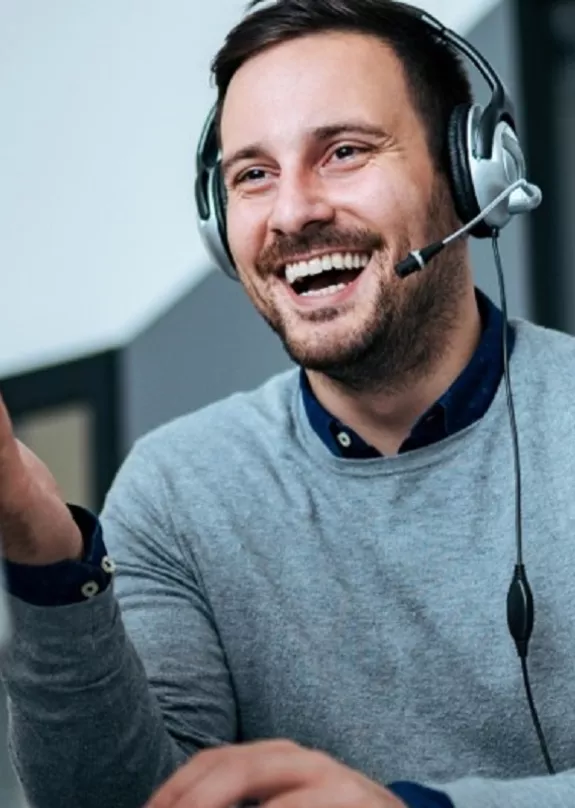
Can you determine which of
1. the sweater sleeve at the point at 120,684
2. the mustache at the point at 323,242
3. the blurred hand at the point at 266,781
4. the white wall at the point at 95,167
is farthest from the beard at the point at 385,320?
the white wall at the point at 95,167

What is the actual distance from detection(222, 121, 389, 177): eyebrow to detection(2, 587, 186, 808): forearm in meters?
0.54

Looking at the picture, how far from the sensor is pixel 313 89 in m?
1.45

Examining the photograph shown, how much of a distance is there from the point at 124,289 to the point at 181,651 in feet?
6.46

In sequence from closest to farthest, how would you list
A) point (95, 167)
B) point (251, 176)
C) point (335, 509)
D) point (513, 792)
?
point (513, 792), point (335, 509), point (251, 176), point (95, 167)

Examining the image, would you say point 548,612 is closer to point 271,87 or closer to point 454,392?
point 454,392

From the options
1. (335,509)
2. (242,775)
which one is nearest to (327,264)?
(335,509)

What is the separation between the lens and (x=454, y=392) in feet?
4.65

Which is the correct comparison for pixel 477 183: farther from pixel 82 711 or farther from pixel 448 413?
pixel 82 711

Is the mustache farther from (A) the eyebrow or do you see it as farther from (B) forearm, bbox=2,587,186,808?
(B) forearm, bbox=2,587,186,808

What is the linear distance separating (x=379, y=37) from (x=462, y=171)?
0.16 meters

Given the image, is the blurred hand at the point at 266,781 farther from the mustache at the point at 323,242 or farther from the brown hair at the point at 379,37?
the brown hair at the point at 379,37

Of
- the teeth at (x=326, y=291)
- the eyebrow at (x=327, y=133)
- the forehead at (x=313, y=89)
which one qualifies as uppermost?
the forehead at (x=313, y=89)

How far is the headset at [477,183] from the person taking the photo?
54.7 inches

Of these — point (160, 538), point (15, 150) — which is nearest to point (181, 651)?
point (160, 538)
